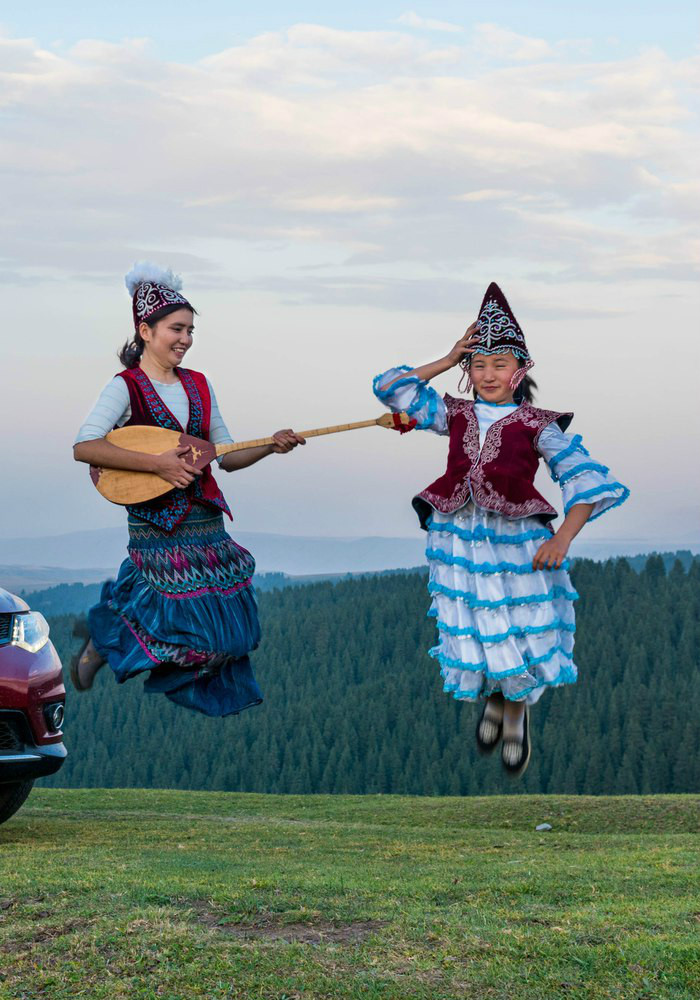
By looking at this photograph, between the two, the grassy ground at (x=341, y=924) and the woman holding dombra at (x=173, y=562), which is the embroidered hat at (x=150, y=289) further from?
the grassy ground at (x=341, y=924)

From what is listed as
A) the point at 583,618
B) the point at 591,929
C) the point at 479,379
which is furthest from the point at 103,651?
the point at 583,618

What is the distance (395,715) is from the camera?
113938 mm

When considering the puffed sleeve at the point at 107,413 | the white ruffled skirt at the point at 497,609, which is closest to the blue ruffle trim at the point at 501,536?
the white ruffled skirt at the point at 497,609

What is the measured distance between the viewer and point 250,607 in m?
8.39

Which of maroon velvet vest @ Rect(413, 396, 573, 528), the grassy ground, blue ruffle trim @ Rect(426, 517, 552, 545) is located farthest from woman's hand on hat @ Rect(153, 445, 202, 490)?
the grassy ground

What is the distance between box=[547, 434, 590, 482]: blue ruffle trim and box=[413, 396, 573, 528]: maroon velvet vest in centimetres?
10

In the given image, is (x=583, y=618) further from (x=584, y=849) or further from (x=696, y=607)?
(x=584, y=849)

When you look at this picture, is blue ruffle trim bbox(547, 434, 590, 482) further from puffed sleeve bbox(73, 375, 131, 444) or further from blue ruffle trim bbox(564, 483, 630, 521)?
puffed sleeve bbox(73, 375, 131, 444)

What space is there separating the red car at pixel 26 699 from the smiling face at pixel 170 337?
4846 mm

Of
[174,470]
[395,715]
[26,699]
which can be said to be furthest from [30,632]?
[395,715]

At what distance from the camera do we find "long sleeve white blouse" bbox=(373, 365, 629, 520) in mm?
7930

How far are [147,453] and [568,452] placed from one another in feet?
8.49

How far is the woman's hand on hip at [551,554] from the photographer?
7.77 m

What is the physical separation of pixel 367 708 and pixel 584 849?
9899cm
